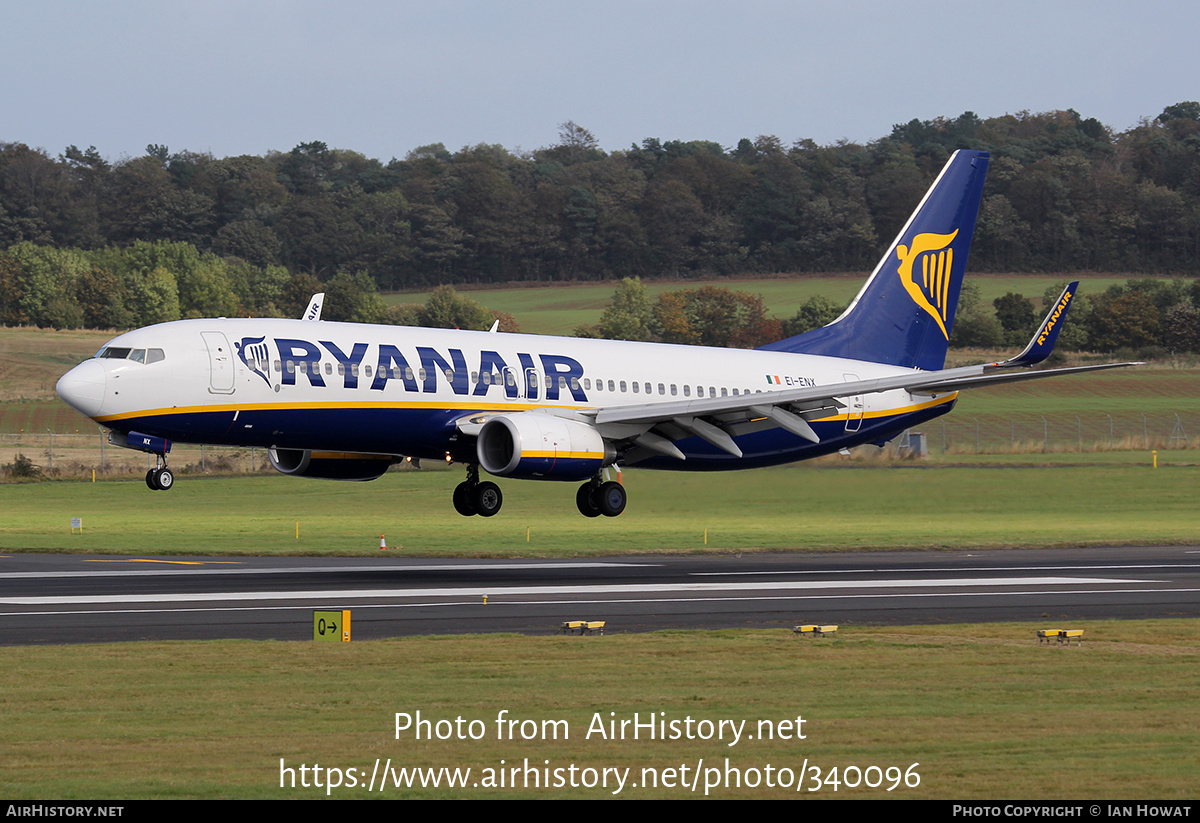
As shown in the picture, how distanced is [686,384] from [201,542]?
22.4 meters

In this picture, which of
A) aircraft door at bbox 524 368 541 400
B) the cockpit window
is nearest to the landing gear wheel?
aircraft door at bbox 524 368 541 400

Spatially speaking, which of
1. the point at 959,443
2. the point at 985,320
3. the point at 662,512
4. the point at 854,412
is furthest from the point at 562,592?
the point at 985,320

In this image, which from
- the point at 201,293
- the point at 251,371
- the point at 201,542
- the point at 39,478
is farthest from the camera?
the point at 201,293

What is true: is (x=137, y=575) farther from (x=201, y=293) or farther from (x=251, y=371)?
(x=201, y=293)

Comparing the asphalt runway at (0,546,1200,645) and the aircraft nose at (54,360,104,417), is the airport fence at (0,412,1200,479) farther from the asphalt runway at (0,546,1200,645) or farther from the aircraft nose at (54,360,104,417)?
the aircraft nose at (54,360,104,417)

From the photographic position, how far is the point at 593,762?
18.2 m

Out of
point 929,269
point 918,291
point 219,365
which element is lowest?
point 219,365

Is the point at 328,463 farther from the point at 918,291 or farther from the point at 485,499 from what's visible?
the point at 918,291

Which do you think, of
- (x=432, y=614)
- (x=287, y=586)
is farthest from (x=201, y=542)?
(x=432, y=614)

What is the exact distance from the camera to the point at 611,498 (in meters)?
44.2

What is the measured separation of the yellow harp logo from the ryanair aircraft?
256cm

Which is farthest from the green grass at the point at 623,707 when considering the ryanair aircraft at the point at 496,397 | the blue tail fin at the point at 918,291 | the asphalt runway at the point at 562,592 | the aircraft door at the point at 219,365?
the blue tail fin at the point at 918,291

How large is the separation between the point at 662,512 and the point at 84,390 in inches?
797

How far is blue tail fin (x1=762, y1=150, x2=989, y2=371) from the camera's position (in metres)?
54.0
